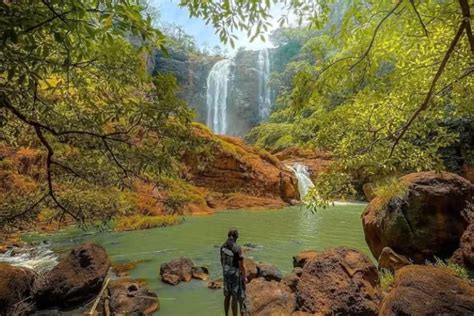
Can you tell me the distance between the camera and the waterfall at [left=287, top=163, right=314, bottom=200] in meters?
34.4

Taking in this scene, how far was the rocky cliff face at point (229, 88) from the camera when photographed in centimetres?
5447

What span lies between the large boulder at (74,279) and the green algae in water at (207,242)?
4.86 feet

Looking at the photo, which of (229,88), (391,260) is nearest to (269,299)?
(391,260)

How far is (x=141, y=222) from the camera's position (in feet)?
62.7

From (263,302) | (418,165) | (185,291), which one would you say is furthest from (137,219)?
(418,165)

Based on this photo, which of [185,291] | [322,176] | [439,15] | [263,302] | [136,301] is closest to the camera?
[439,15]

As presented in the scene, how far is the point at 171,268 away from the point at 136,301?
100 inches

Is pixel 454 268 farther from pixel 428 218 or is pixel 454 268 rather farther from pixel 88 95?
pixel 88 95

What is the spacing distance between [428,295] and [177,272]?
265 inches

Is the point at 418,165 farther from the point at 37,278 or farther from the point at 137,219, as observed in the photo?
the point at 137,219

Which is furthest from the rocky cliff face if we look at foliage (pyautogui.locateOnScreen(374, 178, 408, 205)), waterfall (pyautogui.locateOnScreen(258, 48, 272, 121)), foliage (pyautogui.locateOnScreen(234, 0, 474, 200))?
foliage (pyautogui.locateOnScreen(234, 0, 474, 200))

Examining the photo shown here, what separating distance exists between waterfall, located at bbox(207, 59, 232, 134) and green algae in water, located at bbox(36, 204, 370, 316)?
31.1 m

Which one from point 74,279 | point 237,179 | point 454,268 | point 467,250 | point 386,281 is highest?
point 237,179

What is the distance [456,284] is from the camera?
504cm
